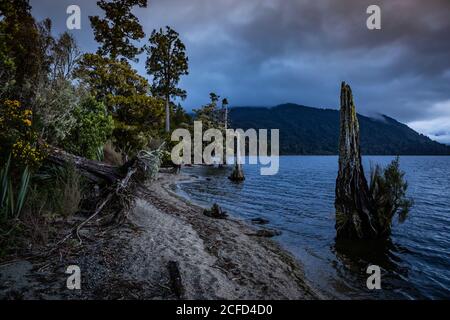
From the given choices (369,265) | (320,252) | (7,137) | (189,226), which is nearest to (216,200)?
(189,226)

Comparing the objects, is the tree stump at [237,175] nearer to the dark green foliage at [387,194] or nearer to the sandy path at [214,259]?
the sandy path at [214,259]

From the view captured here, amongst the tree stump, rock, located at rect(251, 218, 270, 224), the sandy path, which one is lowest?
rock, located at rect(251, 218, 270, 224)

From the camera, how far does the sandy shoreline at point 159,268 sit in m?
4.48

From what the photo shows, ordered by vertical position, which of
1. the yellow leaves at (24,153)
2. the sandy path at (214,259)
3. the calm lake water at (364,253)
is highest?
the yellow leaves at (24,153)

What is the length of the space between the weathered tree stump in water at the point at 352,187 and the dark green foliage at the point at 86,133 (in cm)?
1193

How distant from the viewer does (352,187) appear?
10234 mm

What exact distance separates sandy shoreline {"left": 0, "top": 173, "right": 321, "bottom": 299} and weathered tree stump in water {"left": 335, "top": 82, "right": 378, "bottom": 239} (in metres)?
3.30

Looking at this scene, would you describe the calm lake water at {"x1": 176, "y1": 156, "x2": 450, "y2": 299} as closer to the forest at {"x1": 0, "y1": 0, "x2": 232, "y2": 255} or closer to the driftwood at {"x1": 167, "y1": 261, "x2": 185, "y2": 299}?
the driftwood at {"x1": 167, "y1": 261, "x2": 185, "y2": 299}

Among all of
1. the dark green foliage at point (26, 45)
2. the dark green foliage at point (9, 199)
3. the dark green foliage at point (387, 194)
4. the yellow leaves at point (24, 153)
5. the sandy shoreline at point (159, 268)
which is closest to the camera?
the sandy shoreline at point (159, 268)

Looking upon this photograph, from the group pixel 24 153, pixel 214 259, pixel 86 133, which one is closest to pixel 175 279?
pixel 214 259

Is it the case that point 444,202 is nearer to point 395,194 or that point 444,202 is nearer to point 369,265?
point 395,194

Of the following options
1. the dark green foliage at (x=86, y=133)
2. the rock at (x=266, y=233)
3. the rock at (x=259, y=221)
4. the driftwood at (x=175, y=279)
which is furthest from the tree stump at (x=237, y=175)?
the driftwood at (x=175, y=279)

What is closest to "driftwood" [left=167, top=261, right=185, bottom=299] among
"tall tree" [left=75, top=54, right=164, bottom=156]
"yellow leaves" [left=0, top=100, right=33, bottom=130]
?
"yellow leaves" [left=0, top=100, right=33, bottom=130]

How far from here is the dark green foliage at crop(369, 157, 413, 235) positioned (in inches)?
407
